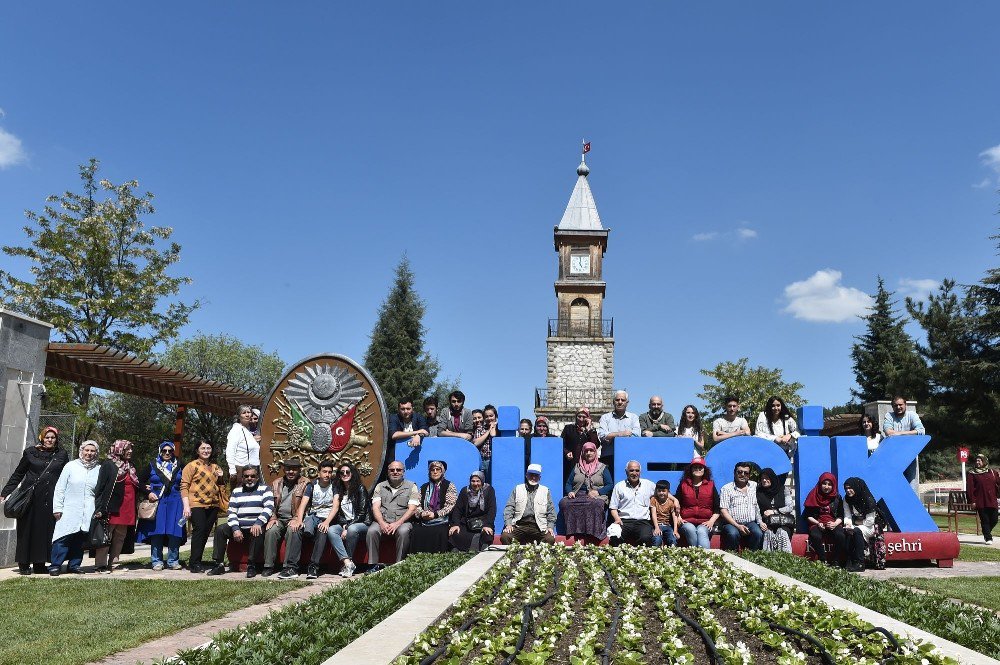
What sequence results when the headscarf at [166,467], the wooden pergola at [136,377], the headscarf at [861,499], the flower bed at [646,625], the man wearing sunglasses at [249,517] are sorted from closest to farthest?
the flower bed at [646,625]
the man wearing sunglasses at [249,517]
the headscarf at [861,499]
the headscarf at [166,467]
the wooden pergola at [136,377]

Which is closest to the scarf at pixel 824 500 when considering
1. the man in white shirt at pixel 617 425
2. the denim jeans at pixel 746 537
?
the denim jeans at pixel 746 537

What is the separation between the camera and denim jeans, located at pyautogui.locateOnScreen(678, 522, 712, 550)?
32.4 ft

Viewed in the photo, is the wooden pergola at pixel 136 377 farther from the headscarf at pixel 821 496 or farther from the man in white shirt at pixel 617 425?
the headscarf at pixel 821 496

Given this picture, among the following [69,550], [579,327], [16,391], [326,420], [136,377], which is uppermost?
[579,327]

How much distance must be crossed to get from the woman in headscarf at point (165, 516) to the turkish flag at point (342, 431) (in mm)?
2119

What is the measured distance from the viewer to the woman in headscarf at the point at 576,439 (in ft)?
36.3

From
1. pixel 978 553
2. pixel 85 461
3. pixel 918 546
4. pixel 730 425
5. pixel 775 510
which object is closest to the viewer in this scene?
pixel 85 461

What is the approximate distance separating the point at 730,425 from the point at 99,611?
829 cm

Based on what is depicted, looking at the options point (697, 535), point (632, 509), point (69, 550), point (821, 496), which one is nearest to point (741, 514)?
point (697, 535)

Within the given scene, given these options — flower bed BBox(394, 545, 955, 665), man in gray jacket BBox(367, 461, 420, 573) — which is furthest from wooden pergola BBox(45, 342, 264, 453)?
flower bed BBox(394, 545, 955, 665)

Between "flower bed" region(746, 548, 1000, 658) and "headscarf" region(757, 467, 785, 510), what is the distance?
203 cm

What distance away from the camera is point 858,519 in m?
10.1

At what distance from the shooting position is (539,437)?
11.1 metres

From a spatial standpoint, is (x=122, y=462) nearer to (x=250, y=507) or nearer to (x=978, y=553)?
(x=250, y=507)
